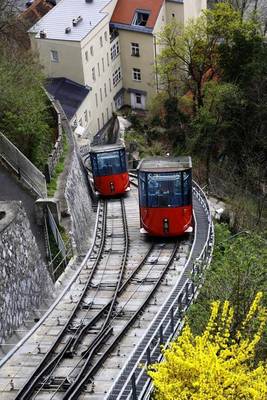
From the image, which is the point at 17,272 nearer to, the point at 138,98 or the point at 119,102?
the point at 138,98

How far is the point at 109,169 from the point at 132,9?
24909mm

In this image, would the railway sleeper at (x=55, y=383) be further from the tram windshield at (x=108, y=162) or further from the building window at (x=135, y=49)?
the building window at (x=135, y=49)

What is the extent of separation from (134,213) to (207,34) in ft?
60.9

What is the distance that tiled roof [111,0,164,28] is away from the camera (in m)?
52.8

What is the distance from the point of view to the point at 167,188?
81.9 feet

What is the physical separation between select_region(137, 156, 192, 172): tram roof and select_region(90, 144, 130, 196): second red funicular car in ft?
17.0

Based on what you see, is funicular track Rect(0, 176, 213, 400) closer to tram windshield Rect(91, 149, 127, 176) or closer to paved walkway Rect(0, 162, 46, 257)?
paved walkway Rect(0, 162, 46, 257)

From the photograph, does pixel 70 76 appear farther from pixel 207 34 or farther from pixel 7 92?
pixel 7 92

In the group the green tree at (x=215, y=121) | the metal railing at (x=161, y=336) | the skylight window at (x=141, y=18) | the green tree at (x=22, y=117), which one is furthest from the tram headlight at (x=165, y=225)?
the skylight window at (x=141, y=18)

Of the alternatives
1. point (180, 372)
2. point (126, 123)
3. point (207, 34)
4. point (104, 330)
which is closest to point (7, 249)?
point (104, 330)

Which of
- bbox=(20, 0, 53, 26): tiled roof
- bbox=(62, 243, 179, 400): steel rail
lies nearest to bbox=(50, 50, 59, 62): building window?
bbox=(20, 0, 53, 26): tiled roof

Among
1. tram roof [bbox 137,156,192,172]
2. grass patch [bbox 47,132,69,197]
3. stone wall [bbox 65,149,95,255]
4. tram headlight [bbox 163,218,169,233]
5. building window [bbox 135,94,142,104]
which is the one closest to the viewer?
tram roof [bbox 137,156,192,172]

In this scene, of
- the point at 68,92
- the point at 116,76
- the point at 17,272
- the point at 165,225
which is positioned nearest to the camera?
the point at 17,272

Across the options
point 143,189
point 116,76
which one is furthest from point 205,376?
point 116,76
